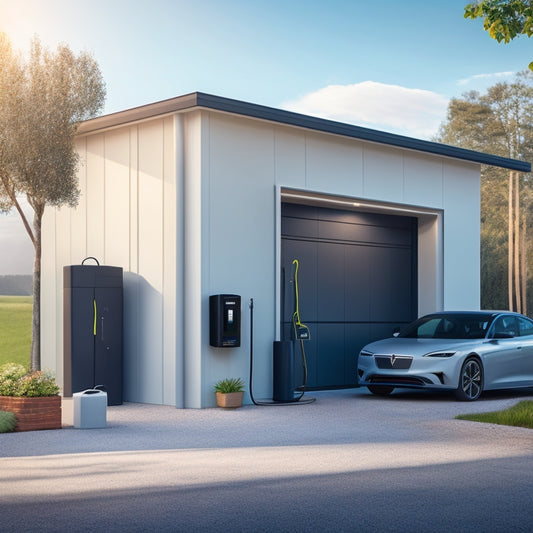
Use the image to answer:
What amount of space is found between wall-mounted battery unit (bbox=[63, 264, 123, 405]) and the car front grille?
13.3 feet

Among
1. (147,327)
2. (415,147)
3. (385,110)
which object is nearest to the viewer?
(147,327)

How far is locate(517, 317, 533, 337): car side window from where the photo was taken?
1619 centimetres

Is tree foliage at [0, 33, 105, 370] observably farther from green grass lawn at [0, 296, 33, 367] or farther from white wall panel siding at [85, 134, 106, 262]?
green grass lawn at [0, 296, 33, 367]

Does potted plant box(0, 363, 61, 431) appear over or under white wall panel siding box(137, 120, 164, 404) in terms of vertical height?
under

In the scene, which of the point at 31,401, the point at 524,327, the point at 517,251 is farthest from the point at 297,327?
the point at 517,251

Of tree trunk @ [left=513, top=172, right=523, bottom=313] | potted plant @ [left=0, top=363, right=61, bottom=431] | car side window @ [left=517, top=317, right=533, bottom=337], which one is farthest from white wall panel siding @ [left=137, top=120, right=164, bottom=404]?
tree trunk @ [left=513, top=172, right=523, bottom=313]

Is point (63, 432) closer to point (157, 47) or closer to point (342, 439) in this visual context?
point (342, 439)

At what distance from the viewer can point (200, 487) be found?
7562 mm

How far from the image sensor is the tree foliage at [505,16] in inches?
473

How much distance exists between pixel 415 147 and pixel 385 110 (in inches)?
1660

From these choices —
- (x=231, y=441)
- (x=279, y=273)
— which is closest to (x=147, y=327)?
(x=279, y=273)

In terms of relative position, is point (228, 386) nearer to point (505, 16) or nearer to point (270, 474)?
point (270, 474)

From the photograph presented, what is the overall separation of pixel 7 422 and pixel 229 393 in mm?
3586

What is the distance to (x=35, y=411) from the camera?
37.6 feet
